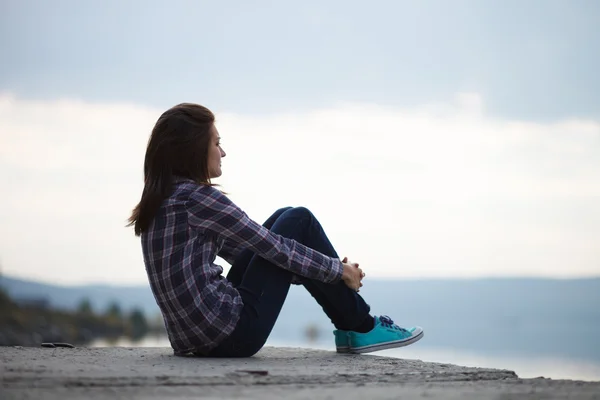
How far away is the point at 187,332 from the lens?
356cm

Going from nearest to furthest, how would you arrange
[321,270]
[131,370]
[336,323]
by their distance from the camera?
[131,370]
[321,270]
[336,323]

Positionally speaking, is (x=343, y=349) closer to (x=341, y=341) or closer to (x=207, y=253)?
(x=341, y=341)

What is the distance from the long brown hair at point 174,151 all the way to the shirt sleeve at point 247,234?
5.0 inches

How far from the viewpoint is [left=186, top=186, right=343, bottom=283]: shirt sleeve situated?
3.40m

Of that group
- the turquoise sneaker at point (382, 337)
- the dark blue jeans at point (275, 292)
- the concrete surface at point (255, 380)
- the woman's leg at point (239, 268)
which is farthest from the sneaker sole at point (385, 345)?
the woman's leg at point (239, 268)

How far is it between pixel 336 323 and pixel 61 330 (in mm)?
20992

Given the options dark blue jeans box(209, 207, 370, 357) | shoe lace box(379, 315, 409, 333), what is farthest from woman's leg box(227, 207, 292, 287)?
shoe lace box(379, 315, 409, 333)

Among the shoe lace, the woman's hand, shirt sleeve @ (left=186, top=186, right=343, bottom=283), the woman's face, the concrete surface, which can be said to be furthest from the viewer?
the shoe lace

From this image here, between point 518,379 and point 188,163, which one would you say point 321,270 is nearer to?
point 188,163

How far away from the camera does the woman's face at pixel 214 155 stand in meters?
3.56

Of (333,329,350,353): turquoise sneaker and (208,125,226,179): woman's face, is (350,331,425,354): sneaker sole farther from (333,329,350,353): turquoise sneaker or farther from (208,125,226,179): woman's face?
(208,125,226,179): woman's face

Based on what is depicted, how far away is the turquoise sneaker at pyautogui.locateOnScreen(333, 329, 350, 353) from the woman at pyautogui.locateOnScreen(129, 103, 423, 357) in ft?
1.04

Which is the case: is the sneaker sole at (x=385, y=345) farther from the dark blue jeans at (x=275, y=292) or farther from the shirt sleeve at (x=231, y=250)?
the shirt sleeve at (x=231, y=250)

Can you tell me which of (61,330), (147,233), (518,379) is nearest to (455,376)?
(518,379)
